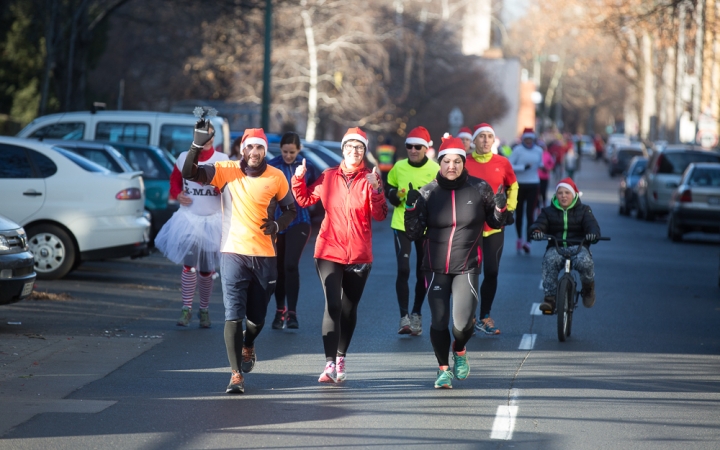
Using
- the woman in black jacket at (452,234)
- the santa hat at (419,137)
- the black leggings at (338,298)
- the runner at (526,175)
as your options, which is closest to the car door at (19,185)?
the santa hat at (419,137)

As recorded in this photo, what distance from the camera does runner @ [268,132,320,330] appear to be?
10.5 metres

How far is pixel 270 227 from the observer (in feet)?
25.9

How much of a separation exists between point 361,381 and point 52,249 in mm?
6441

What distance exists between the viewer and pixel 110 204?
45.5 ft

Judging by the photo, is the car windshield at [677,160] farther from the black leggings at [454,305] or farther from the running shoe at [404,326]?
the black leggings at [454,305]

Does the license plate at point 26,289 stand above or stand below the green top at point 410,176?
below

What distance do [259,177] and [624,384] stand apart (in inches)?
120

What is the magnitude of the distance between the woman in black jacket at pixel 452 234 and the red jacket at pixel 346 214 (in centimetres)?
35

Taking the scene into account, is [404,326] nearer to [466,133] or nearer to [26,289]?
[466,133]

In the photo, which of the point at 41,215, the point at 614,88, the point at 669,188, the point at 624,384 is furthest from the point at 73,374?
the point at 614,88

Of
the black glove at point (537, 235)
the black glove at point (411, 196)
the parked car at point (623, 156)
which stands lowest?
the black glove at point (537, 235)

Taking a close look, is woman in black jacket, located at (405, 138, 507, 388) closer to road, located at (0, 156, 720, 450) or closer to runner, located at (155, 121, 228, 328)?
road, located at (0, 156, 720, 450)

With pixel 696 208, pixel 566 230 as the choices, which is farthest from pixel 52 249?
pixel 696 208

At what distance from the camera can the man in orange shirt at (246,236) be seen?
7.83 meters
